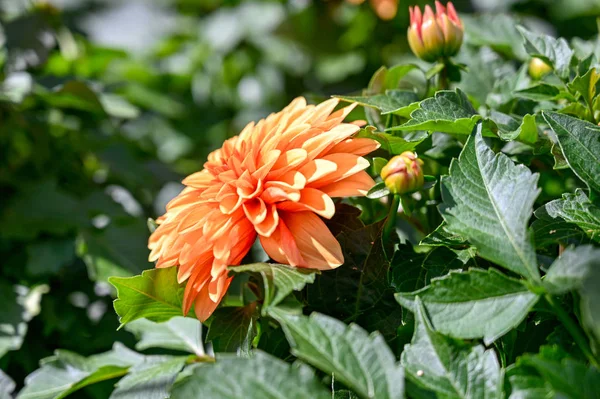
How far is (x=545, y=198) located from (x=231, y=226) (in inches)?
11.7

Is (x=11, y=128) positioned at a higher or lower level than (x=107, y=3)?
higher

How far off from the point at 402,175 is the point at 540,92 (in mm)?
211

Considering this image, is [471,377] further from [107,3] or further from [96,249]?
[107,3]

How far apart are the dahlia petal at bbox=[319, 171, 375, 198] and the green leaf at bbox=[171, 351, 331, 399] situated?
18 cm

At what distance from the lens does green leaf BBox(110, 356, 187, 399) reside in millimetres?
601

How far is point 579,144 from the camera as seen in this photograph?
0.53 m

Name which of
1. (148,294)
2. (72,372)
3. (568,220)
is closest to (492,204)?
(568,220)

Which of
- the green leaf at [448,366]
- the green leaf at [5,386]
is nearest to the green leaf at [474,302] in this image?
the green leaf at [448,366]

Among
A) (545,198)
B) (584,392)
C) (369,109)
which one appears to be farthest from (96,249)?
(584,392)

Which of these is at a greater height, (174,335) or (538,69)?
(538,69)

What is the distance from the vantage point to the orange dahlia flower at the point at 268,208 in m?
0.53

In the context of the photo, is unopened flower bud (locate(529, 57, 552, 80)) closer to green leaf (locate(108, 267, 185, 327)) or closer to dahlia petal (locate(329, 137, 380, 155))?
dahlia petal (locate(329, 137, 380, 155))

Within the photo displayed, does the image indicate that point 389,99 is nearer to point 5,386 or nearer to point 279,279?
point 279,279

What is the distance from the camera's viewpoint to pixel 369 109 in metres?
0.70
